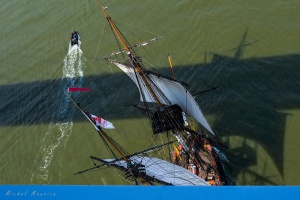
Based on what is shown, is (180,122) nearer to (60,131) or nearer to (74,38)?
(60,131)

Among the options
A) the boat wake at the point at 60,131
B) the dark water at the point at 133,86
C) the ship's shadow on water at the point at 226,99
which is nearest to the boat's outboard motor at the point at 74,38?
the boat wake at the point at 60,131

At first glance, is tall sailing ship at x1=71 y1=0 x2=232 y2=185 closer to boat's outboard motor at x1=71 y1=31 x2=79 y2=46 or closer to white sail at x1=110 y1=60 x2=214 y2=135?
white sail at x1=110 y1=60 x2=214 y2=135

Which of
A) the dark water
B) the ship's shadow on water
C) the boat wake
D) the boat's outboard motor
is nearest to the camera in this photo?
the ship's shadow on water

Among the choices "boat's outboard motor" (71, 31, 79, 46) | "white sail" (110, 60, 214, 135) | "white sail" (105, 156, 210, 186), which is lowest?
"white sail" (105, 156, 210, 186)

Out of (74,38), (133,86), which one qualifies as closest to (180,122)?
(133,86)

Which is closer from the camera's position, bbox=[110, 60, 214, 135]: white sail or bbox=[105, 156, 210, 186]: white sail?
bbox=[105, 156, 210, 186]: white sail

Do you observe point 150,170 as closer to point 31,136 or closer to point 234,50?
point 31,136

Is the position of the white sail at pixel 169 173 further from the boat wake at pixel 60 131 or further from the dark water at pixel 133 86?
the boat wake at pixel 60 131

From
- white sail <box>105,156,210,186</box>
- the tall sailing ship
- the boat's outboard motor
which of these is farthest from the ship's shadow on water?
the boat's outboard motor
